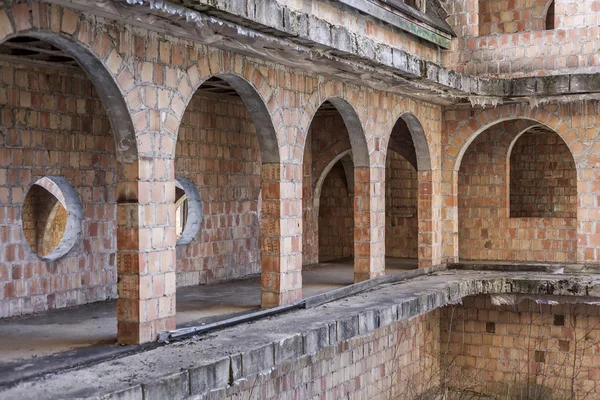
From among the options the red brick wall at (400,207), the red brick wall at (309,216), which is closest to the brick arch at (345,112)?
the red brick wall at (309,216)

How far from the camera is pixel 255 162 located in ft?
45.2

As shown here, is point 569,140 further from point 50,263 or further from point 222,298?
point 50,263

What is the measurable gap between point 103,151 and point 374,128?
4.14 metres

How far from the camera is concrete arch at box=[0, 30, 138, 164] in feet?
23.0

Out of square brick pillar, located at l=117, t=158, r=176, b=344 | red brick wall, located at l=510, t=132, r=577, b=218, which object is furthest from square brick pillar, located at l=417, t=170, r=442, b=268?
square brick pillar, located at l=117, t=158, r=176, b=344

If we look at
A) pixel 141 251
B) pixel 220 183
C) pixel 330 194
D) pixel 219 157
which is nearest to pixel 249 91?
pixel 141 251

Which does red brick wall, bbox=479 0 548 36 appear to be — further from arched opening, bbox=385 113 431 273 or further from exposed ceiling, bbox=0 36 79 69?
exposed ceiling, bbox=0 36 79 69

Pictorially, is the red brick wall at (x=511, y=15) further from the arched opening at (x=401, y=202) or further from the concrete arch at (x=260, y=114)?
the concrete arch at (x=260, y=114)

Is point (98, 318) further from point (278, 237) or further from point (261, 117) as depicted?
point (261, 117)

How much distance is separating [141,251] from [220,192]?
5.26m

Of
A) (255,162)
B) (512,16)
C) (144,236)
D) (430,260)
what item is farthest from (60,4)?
(512,16)

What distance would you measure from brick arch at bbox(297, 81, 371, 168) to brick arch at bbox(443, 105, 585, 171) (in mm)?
3393

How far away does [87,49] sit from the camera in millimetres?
7047

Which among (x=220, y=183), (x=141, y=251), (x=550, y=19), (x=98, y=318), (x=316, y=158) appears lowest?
(x=98, y=318)
